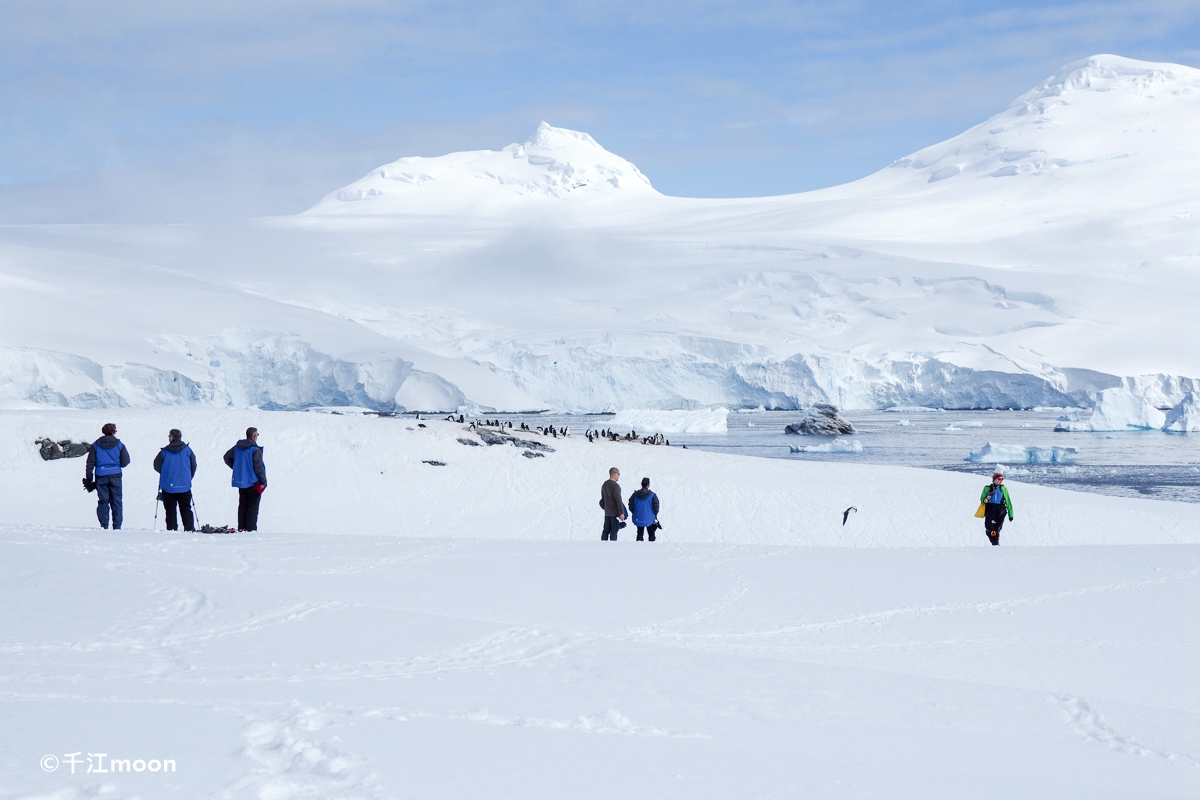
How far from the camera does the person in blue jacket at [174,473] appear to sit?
923cm

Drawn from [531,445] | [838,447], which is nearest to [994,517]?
[531,445]

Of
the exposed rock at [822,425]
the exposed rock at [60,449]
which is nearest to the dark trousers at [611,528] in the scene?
the exposed rock at [60,449]

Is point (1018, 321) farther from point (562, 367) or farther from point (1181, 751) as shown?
point (1181, 751)

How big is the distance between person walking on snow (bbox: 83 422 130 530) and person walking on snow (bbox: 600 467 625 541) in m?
4.45

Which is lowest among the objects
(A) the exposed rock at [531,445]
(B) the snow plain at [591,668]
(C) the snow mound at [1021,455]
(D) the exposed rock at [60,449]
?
(C) the snow mound at [1021,455]

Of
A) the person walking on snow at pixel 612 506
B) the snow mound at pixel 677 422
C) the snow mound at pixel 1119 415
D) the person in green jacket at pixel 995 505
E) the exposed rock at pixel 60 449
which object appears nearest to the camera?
the person walking on snow at pixel 612 506

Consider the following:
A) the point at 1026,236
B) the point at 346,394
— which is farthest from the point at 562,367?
the point at 1026,236

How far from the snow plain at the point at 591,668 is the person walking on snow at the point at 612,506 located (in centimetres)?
119

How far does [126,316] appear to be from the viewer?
48.4m

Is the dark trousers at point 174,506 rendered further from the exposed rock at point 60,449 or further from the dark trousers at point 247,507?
the exposed rock at point 60,449

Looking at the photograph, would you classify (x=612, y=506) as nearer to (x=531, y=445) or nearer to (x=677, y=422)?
(x=531, y=445)

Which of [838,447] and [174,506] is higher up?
[174,506]

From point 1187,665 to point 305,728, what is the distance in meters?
4.02

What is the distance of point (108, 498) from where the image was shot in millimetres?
9570
